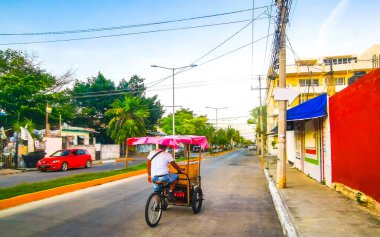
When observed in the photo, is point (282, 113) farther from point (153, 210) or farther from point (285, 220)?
point (153, 210)

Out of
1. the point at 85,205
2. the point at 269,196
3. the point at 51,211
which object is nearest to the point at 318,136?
the point at 269,196

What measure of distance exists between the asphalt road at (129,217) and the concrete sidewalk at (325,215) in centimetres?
49

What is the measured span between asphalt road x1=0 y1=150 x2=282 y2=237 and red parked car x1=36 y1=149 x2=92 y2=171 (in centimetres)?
1203

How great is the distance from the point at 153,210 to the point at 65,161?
715 inches

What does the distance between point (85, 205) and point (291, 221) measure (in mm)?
5852

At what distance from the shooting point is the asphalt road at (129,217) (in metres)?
6.50

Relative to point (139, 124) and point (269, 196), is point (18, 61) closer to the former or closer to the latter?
point (139, 124)

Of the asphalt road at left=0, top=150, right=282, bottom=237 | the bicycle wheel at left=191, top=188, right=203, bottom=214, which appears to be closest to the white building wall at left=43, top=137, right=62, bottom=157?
the asphalt road at left=0, top=150, right=282, bottom=237

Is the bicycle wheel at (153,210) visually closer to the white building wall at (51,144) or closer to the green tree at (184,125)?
the white building wall at (51,144)

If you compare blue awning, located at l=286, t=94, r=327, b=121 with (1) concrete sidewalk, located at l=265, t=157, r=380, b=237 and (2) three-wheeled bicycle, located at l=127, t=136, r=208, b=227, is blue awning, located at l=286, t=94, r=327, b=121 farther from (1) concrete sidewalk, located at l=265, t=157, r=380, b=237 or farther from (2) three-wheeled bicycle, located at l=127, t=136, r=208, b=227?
(2) three-wheeled bicycle, located at l=127, t=136, r=208, b=227

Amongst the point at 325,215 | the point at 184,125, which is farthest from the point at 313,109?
the point at 184,125

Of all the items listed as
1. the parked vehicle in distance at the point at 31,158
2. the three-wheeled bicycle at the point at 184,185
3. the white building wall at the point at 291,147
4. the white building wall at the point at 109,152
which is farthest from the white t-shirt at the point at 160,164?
the white building wall at the point at 109,152

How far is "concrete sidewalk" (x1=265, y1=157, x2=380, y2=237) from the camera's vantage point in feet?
20.4

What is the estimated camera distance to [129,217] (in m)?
7.76
